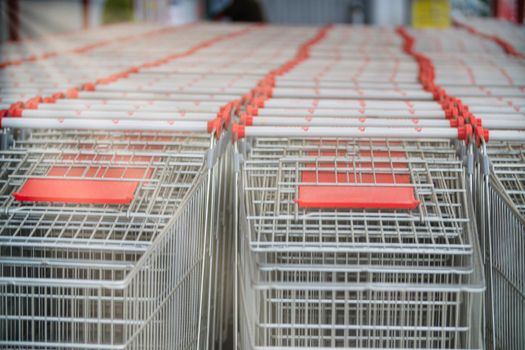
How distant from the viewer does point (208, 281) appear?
336cm

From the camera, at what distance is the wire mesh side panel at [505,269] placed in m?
2.91

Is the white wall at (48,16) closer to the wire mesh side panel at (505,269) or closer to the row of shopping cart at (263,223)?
the row of shopping cart at (263,223)

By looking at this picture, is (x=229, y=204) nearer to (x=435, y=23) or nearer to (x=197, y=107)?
(x=197, y=107)

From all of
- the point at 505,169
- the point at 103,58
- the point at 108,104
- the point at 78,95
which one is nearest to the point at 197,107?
the point at 108,104

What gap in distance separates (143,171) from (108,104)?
74 centimetres

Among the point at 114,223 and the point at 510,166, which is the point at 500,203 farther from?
the point at 114,223

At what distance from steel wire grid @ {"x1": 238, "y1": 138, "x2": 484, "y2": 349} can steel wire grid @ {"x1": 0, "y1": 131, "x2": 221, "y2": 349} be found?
0.22 metres

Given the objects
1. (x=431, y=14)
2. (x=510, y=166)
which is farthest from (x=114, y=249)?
(x=431, y=14)

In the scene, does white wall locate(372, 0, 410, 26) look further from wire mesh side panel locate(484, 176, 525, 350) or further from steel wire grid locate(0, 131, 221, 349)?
wire mesh side panel locate(484, 176, 525, 350)

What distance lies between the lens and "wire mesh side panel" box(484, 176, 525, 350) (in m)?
2.91

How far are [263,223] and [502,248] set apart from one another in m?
0.93

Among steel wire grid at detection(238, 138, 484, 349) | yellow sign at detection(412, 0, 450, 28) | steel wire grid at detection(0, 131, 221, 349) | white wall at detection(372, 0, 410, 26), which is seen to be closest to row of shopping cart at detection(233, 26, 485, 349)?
steel wire grid at detection(238, 138, 484, 349)

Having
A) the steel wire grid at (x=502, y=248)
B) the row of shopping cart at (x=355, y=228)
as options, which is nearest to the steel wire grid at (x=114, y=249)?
the row of shopping cart at (x=355, y=228)

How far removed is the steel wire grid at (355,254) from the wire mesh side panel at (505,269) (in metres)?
0.13
